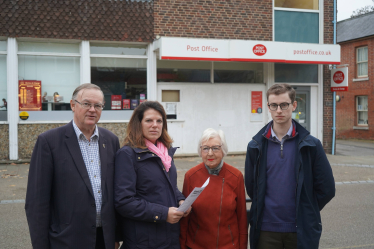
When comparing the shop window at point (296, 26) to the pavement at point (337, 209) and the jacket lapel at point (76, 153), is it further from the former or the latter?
the jacket lapel at point (76, 153)

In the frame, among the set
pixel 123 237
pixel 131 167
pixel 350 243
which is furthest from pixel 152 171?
pixel 350 243

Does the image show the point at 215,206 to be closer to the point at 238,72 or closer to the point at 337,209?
the point at 337,209

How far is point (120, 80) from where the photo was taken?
11.7m

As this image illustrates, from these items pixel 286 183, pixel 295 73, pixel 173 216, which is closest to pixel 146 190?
pixel 173 216

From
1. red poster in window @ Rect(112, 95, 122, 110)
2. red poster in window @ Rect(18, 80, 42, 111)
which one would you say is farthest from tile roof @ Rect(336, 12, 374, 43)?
red poster in window @ Rect(18, 80, 42, 111)

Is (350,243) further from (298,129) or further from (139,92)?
(139,92)

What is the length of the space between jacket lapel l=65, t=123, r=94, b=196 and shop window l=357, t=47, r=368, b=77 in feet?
77.7

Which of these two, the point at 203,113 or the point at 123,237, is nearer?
the point at 123,237

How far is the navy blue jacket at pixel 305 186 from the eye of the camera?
275cm

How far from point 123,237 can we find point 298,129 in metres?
1.58

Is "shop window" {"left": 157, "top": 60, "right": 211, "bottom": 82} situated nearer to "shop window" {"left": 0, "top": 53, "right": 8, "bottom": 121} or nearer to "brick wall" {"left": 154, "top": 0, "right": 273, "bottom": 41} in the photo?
"brick wall" {"left": 154, "top": 0, "right": 273, "bottom": 41}

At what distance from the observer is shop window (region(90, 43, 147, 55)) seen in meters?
11.5

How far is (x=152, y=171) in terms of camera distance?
2699mm

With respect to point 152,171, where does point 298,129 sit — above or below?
above
